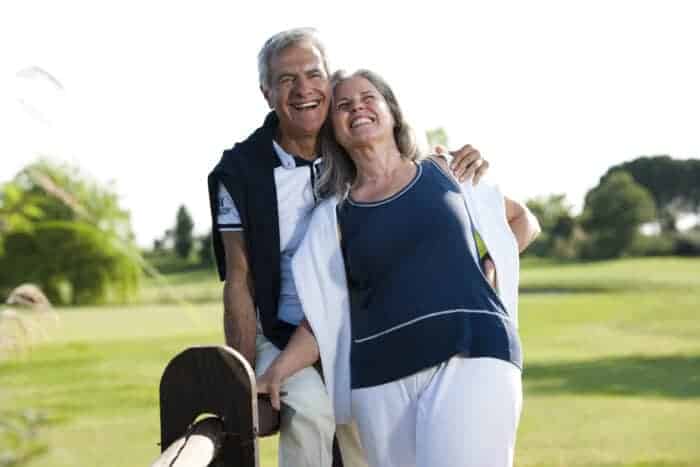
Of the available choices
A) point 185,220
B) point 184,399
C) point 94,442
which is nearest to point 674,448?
point 94,442

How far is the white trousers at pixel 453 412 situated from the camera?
266 centimetres

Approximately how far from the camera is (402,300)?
8.90 ft

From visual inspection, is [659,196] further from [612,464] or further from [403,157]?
[403,157]

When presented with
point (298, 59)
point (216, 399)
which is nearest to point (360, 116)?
point (298, 59)

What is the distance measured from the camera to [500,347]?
2713mm

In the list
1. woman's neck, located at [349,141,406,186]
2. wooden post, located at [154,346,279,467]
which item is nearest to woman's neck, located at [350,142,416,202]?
woman's neck, located at [349,141,406,186]

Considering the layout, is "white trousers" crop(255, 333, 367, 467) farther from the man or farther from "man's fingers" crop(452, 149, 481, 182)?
"man's fingers" crop(452, 149, 481, 182)

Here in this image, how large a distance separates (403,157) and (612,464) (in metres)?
6.23

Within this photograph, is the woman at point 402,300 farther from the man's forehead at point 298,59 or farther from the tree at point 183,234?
the tree at point 183,234

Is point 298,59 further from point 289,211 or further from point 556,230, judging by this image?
point 556,230

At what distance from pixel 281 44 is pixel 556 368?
39.0ft

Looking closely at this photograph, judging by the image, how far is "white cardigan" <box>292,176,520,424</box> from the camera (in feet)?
9.53

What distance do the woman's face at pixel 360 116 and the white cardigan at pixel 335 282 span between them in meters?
0.18

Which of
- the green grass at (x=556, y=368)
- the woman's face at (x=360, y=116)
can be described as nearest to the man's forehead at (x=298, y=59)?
the woman's face at (x=360, y=116)
